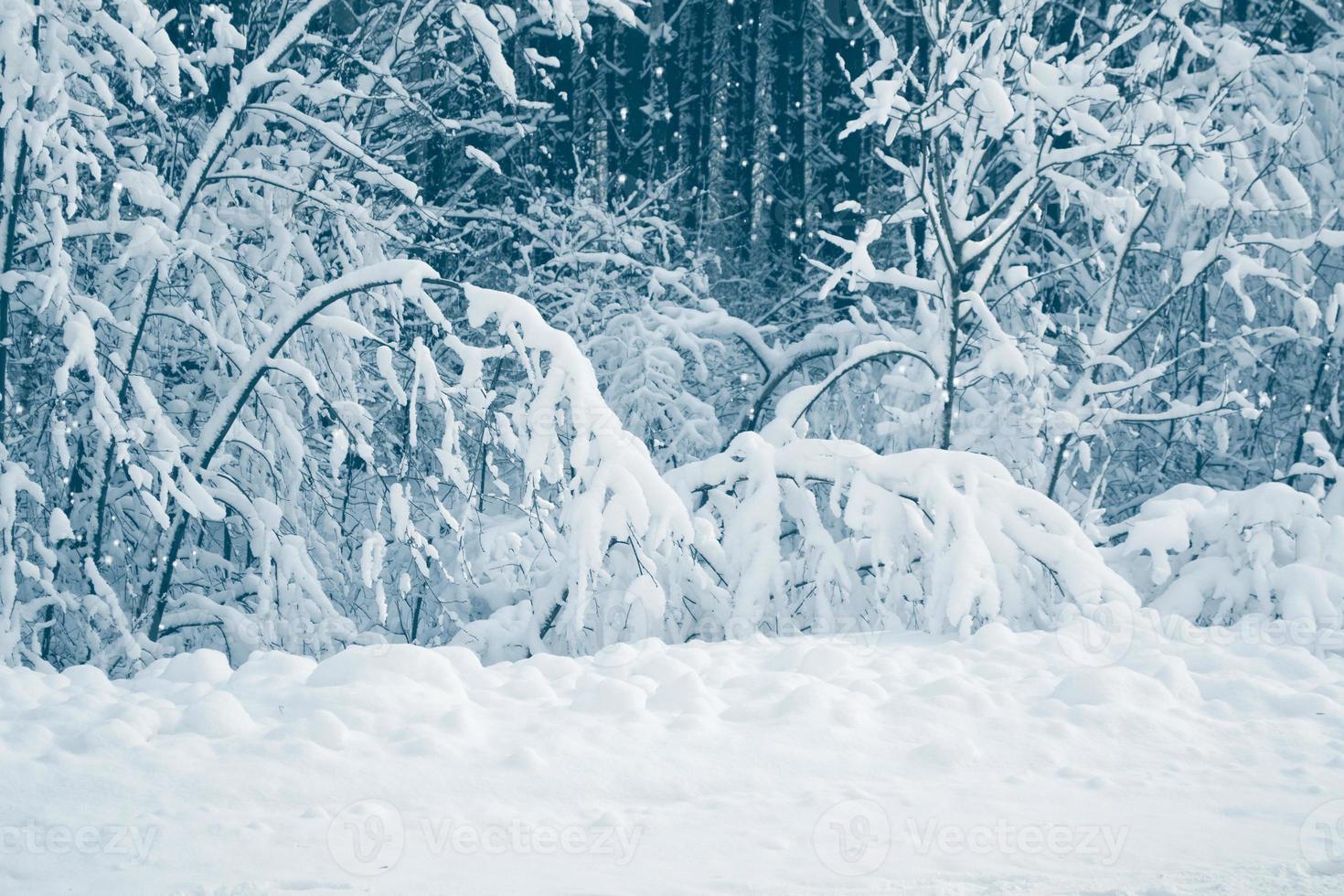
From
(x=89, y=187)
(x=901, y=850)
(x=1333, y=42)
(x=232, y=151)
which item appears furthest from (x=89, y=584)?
(x=1333, y=42)

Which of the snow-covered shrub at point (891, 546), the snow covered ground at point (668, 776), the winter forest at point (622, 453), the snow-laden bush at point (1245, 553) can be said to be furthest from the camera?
the snow-laden bush at point (1245, 553)

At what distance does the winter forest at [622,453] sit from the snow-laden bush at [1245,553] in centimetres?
2

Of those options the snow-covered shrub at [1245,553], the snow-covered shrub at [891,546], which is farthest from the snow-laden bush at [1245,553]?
the snow-covered shrub at [891,546]

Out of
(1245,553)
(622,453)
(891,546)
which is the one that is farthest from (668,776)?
(1245,553)

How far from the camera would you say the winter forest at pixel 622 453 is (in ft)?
12.6

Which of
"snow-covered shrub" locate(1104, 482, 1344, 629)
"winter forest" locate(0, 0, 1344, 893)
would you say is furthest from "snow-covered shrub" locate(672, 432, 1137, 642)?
"snow-covered shrub" locate(1104, 482, 1344, 629)

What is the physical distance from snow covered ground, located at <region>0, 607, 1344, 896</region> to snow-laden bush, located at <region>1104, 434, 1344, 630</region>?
4.17 ft

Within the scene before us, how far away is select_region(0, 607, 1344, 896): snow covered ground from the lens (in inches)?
107

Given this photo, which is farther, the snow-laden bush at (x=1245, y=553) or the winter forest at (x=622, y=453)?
the snow-laden bush at (x=1245, y=553)

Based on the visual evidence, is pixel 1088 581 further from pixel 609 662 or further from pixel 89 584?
pixel 89 584

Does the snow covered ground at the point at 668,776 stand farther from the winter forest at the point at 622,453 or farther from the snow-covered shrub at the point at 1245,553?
the snow-covered shrub at the point at 1245,553

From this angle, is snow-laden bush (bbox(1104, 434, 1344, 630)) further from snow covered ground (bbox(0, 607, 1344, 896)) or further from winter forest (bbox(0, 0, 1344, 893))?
snow covered ground (bbox(0, 607, 1344, 896))

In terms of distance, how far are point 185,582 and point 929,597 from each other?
165 inches

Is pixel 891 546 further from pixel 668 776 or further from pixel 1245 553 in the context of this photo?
pixel 668 776
